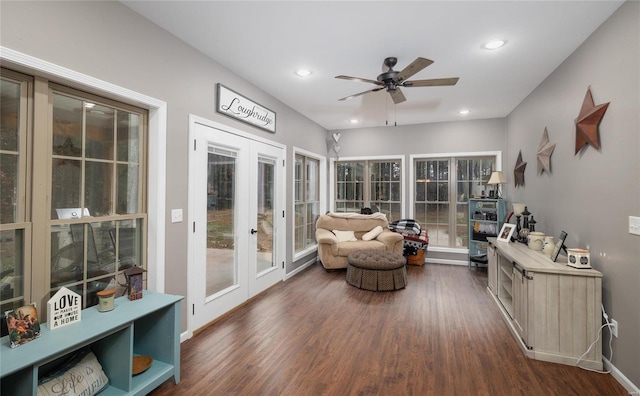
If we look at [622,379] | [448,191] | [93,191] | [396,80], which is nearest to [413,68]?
[396,80]

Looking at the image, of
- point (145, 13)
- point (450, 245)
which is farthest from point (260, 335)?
point (450, 245)

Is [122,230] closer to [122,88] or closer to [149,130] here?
[149,130]

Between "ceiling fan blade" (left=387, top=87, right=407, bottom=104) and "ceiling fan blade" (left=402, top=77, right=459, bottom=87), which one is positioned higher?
"ceiling fan blade" (left=387, top=87, right=407, bottom=104)

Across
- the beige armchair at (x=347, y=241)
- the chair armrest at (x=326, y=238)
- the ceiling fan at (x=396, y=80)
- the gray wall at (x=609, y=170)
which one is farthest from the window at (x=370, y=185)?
the ceiling fan at (x=396, y=80)

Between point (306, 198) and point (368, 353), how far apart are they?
350cm

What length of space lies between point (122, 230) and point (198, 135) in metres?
1.11

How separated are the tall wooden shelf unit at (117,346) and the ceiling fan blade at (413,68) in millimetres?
2639

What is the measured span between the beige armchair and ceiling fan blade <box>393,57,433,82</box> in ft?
9.70

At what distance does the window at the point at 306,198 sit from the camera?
17.4 ft

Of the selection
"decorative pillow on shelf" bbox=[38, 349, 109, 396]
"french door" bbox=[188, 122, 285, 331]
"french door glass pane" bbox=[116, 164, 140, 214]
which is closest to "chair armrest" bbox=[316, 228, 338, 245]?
"french door" bbox=[188, 122, 285, 331]

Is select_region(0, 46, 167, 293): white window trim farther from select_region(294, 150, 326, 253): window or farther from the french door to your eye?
select_region(294, 150, 326, 253): window

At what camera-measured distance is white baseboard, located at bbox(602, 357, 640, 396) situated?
199 cm

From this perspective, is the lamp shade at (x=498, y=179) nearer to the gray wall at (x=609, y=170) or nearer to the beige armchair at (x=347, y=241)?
the gray wall at (x=609, y=170)

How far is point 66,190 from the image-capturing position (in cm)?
196
